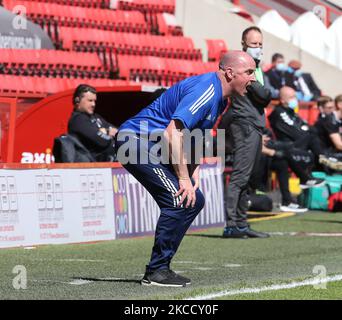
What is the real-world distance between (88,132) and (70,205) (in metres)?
2.36

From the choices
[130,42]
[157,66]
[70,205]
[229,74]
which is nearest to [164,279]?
[229,74]

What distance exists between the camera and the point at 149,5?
2353cm

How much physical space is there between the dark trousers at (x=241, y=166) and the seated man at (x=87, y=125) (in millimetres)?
2416

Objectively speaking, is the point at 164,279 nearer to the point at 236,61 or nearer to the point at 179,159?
the point at 179,159

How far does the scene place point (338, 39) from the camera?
2698 cm

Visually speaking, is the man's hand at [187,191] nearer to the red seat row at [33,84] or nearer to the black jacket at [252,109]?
the black jacket at [252,109]

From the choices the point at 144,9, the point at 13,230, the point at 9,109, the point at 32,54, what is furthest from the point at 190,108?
the point at 144,9

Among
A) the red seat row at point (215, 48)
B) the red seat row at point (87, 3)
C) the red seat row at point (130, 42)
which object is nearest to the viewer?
the red seat row at point (130, 42)

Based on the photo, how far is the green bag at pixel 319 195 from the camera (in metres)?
16.5

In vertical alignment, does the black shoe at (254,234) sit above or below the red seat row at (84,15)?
below

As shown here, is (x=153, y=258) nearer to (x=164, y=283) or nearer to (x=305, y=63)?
(x=164, y=283)

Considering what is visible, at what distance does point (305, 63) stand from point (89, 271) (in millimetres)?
17368

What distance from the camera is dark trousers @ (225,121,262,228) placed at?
39.9 ft

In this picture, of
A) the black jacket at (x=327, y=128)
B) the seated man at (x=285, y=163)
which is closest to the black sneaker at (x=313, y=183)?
the seated man at (x=285, y=163)
